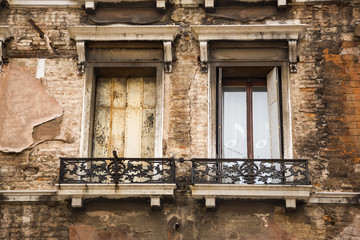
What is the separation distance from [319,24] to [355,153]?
250 centimetres

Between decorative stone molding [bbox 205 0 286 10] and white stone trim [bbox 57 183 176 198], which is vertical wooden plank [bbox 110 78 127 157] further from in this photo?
decorative stone molding [bbox 205 0 286 10]

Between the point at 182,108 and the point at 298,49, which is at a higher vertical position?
the point at 298,49

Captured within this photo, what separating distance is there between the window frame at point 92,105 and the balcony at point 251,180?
901mm

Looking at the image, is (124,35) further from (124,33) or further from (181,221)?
(181,221)

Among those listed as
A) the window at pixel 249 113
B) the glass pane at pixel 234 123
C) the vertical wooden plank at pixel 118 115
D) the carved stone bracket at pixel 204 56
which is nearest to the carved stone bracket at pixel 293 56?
the window at pixel 249 113

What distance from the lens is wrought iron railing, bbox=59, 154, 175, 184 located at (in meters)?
10.5

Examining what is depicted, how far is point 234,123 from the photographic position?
11.6 m

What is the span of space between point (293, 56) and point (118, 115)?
10.7 ft

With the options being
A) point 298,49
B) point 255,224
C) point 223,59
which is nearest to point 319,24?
point 298,49

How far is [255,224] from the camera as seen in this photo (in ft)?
34.3

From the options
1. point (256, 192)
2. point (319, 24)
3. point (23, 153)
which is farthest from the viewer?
point (319, 24)

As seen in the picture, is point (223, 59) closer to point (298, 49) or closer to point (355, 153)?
point (298, 49)

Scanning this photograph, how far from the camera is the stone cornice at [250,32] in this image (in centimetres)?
1145

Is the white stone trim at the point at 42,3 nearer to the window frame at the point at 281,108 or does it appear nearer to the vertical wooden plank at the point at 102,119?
the vertical wooden plank at the point at 102,119
